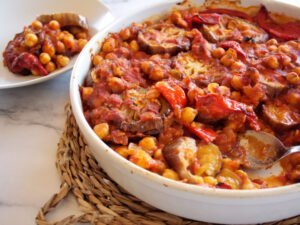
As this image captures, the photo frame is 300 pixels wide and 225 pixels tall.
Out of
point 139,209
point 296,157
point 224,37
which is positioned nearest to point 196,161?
point 139,209

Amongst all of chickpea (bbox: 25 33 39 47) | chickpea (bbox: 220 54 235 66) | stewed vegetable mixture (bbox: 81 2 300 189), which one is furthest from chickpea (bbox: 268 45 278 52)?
chickpea (bbox: 25 33 39 47)

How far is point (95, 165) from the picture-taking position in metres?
2.00

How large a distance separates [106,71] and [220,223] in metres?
0.90

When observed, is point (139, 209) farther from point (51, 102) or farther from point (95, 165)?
point (51, 102)

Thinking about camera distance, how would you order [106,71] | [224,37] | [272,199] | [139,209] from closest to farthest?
[272,199] < [139,209] < [106,71] < [224,37]

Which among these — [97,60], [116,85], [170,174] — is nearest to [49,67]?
[97,60]

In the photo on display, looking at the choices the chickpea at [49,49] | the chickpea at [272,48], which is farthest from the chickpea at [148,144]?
the chickpea at [49,49]

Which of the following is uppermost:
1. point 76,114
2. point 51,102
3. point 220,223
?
point 76,114

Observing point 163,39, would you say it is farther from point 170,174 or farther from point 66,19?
point 170,174

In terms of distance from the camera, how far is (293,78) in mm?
2078

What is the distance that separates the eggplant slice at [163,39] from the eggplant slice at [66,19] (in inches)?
19.1

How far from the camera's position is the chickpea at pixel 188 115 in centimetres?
190

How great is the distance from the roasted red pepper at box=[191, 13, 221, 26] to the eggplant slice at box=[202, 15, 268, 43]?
1.1 inches

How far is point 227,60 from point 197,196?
2.98 feet
